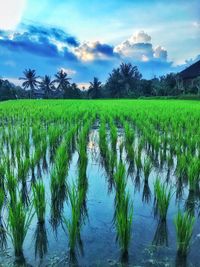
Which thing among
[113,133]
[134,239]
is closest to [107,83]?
[113,133]

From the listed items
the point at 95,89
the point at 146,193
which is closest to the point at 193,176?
the point at 146,193

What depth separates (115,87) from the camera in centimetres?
5628

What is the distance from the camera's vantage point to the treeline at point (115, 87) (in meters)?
40.7

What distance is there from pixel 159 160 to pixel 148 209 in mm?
1992

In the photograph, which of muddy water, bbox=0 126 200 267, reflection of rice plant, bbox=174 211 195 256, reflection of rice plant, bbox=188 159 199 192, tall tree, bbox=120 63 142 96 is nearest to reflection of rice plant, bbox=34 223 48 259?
muddy water, bbox=0 126 200 267

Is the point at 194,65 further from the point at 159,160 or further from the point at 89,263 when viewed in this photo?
the point at 89,263

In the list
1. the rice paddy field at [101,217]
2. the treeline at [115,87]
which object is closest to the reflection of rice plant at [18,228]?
the rice paddy field at [101,217]

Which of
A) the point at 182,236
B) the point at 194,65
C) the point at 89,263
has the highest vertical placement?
the point at 194,65

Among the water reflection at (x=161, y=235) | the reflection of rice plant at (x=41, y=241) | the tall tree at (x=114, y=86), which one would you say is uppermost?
the tall tree at (x=114, y=86)

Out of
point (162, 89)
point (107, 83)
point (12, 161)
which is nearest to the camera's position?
point (12, 161)

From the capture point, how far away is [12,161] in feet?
16.9

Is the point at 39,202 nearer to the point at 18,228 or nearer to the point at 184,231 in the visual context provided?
the point at 18,228

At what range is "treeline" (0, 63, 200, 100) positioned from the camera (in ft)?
134

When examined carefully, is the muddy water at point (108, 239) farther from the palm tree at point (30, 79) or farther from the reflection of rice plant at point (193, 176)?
the palm tree at point (30, 79)
